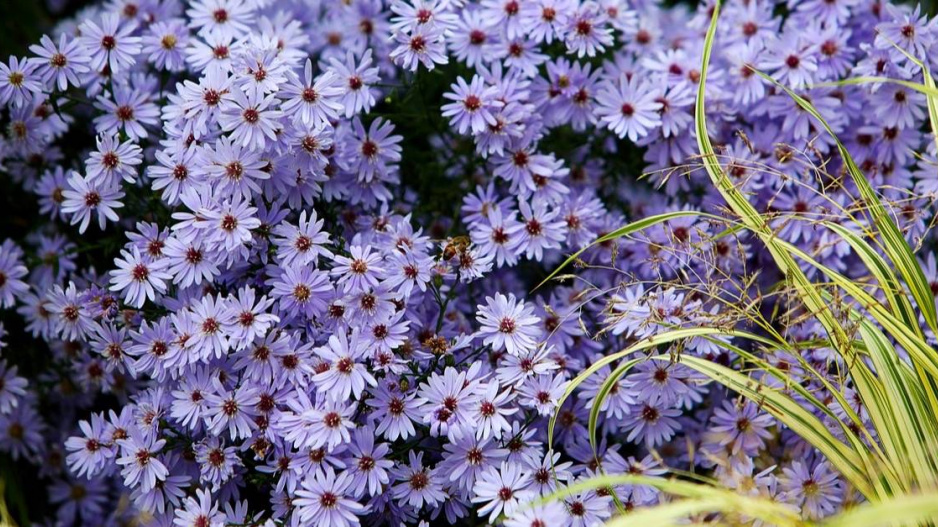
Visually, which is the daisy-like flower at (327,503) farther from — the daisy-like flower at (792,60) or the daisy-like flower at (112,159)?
the daisy-like flower at (792,60)

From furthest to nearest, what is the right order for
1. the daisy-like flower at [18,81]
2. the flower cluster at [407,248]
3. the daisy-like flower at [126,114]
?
the daisy-like flower at [126,114]
the daisy-like flower at [18,81]
the flower cluster at [407,248]

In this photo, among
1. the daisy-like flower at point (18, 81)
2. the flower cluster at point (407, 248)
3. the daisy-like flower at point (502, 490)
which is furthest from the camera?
the daisy-like flower at point (18, 81)

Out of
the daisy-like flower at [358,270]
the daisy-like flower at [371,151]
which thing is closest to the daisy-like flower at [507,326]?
the daisy-like flower at [358,270]

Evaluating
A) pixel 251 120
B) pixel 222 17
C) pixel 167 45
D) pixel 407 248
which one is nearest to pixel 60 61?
pixel 167 45

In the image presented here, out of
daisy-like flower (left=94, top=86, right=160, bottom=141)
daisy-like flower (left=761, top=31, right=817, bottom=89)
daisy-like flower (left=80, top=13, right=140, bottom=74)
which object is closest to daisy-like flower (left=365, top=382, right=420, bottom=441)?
daisy-like flower (left=94, top=86, right=160, bottom=141)

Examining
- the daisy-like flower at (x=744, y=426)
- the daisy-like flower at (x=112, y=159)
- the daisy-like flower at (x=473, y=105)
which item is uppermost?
the daisy-like flower at (x=473, y=105)

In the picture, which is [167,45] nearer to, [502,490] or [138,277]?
[138,277]

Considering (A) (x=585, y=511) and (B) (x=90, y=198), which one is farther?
(B) (x=90, y=198)
